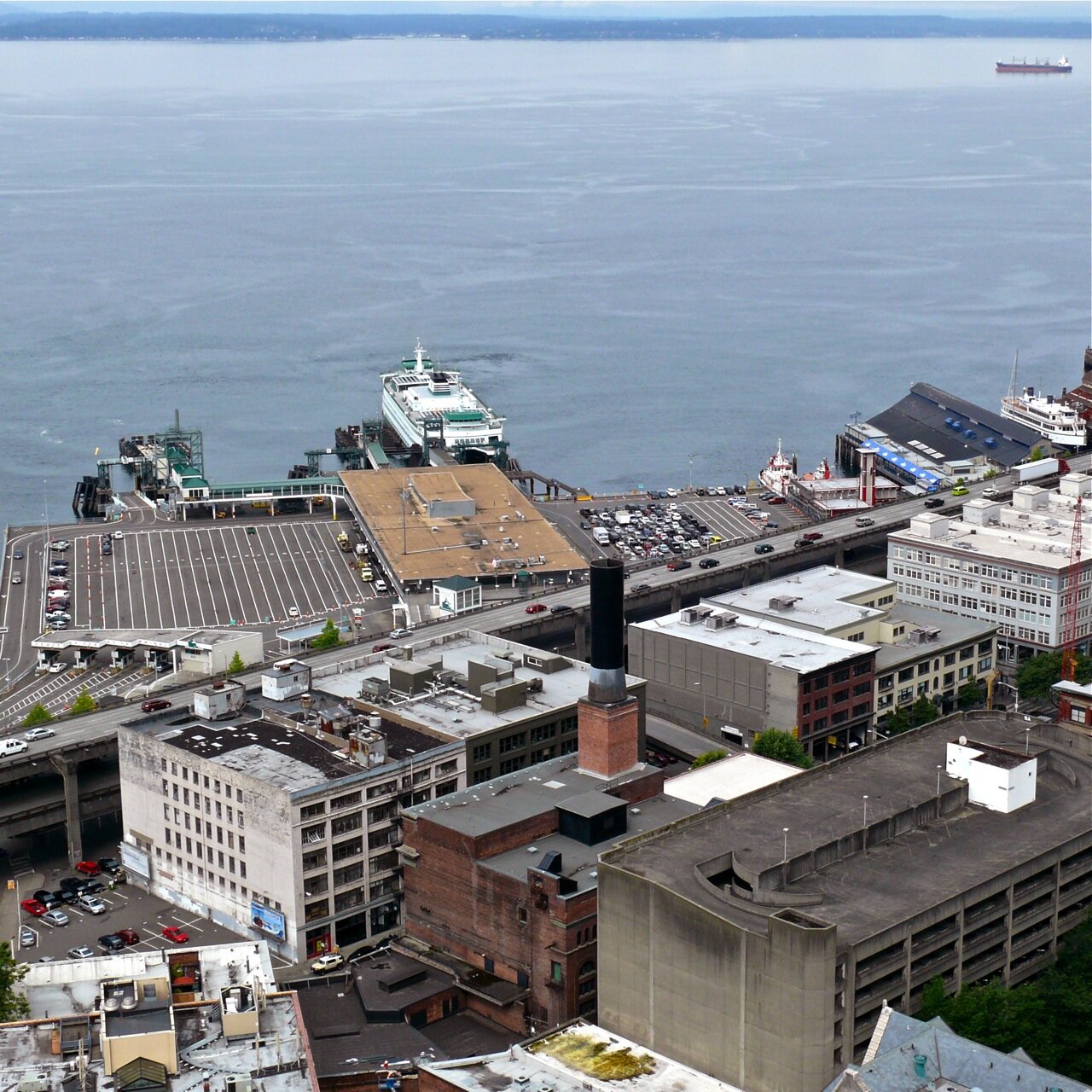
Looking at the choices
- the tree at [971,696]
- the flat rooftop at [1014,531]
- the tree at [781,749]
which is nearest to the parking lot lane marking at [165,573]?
the tree at [781,749]

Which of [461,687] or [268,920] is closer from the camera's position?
[268,920]

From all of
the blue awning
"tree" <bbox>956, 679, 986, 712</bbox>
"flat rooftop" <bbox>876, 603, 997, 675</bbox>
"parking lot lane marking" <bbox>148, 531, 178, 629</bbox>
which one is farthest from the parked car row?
"tree" <bbox>956, 679, 986, 712</bbox>

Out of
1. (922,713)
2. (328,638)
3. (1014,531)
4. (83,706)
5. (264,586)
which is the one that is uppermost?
(1014,531)

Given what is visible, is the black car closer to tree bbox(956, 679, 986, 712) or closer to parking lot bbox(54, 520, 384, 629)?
parking lot bbox(54, 520, 384, 629)

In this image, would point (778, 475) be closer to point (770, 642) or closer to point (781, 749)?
point (770, 642)

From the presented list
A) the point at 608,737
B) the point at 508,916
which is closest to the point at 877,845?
the point at 608,737

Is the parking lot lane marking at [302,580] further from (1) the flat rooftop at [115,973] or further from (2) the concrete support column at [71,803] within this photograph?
(1) the flat rooftop at [115,973]

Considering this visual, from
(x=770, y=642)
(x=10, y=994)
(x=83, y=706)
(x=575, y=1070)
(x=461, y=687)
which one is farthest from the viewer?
(x=83, y=706)

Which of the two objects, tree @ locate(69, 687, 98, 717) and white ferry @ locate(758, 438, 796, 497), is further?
white ferry @ locate(758, 438, 796, 497)
